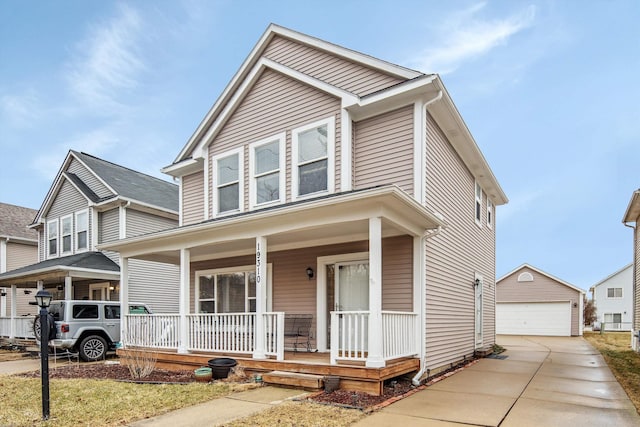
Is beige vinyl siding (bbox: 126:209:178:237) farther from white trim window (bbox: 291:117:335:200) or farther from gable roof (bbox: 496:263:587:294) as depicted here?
gable roof (bbox: 496:263:587:294)

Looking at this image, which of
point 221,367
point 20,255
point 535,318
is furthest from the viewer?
point 535,318

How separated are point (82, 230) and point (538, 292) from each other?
85.4 ft

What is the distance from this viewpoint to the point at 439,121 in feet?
31.1

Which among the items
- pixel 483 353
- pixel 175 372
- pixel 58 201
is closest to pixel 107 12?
pixel 58 201

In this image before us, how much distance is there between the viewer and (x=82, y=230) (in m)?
17.3

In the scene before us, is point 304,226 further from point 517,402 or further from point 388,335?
point 517,402

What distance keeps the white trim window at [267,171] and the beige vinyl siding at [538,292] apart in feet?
75.4

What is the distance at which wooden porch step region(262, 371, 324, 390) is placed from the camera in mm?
6828

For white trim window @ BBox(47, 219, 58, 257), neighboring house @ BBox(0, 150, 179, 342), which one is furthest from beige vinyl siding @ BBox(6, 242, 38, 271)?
white trim window @ BBox(47, 219, 58, 257)

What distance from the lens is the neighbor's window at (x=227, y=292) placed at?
11.0 metres

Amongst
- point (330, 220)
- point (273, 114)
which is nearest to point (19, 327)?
point (273, 114)

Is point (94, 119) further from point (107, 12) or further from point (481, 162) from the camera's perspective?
point (481, 162)

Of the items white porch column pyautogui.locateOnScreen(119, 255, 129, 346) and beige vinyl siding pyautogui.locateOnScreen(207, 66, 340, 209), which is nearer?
beige vinyl siding pyautogui.locateOnScreen(207, 66, 340, 209)

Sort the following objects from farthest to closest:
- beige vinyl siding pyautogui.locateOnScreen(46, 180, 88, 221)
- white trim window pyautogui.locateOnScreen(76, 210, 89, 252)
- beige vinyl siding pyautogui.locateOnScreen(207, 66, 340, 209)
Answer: beige vinyl siding pyautogui.locateOnScreen(46, 180, 88, 221)
white trim window pyautogui.locateOnScreen(76, 210, 89, 252)
beige vinyl siding pyautogui.locateOnScreen(207, 66, 340, 209)
